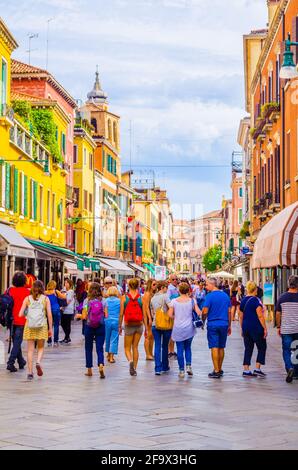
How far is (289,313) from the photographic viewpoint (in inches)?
567

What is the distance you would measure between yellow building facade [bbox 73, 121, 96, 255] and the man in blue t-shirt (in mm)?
43632

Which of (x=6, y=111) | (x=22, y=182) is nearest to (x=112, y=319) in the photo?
(x=6, y=111)

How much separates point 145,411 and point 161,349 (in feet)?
16.8

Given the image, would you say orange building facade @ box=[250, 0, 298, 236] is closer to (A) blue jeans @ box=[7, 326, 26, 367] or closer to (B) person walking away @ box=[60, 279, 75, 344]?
(B) person walking away @ box=[60, 279, 75, 344]

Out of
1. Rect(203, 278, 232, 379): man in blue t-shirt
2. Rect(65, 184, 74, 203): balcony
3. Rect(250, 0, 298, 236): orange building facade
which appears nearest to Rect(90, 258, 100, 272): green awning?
Rect(65, 184, 74, 203): balcony

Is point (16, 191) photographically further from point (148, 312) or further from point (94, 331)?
point (94, 331)

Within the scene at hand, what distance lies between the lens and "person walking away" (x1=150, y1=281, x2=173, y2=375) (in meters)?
15.5

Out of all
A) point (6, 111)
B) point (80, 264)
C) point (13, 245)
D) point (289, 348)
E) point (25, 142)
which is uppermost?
point (6, 111)

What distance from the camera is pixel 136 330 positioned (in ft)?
52.5

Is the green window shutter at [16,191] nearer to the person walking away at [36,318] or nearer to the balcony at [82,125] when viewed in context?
the person walking away at [36,318]

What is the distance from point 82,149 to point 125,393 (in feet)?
163

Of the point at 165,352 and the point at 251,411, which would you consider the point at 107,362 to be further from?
the point at 251,411

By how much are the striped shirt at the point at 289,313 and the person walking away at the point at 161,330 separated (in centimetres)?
228

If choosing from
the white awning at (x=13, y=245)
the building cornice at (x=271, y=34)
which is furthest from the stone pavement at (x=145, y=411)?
the building cornice at (x=271, y=34)
